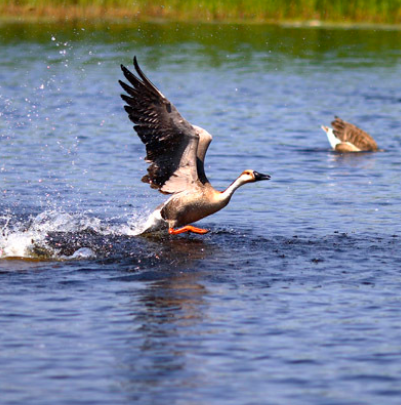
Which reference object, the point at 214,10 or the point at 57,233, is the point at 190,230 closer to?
the point at 57,233

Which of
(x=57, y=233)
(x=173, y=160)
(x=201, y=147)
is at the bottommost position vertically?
(x=57, y=233)

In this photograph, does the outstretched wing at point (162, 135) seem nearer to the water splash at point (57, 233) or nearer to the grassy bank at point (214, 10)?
the water splash at point (57, 233)

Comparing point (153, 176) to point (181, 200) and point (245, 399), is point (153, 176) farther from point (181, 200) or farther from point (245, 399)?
point (245, 399)

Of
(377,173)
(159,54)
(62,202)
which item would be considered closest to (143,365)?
(62,202)

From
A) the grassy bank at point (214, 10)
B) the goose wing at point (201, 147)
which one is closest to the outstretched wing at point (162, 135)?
the goose wing at point (201, 147)

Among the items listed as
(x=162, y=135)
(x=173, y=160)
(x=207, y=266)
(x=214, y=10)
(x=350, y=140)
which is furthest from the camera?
(x=214, y=10)

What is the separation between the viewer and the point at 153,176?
36.6ft

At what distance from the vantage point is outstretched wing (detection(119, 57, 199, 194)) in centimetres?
1032

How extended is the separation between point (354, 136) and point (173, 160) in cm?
733

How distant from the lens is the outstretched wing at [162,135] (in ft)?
33.9

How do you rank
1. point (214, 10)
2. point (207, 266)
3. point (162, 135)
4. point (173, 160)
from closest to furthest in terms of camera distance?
point (207, 266) → point (162, 135) → point (173, 160) → point (214, 10)

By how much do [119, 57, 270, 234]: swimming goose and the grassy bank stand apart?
2529 centimetres

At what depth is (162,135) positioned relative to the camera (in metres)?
10.6

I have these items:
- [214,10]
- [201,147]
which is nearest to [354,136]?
[201,147]
